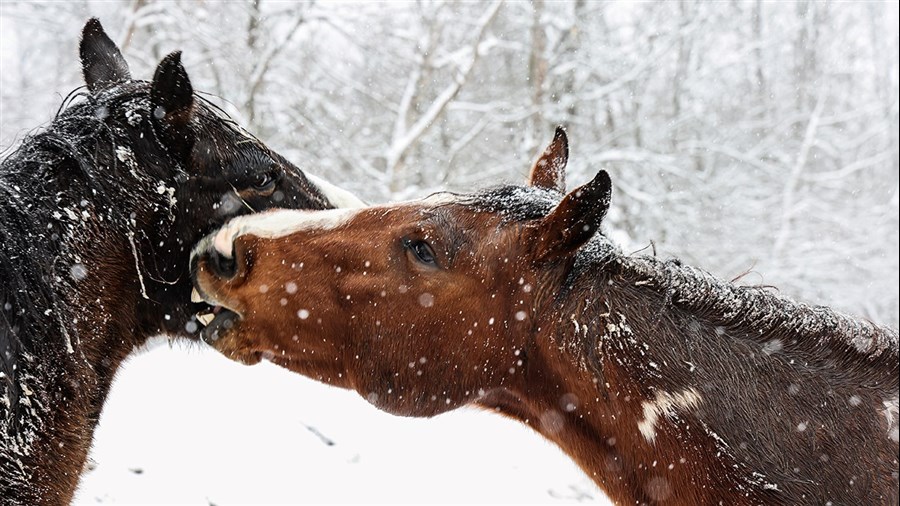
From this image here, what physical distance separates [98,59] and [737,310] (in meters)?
2.84

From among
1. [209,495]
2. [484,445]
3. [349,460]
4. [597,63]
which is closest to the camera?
[209,495]

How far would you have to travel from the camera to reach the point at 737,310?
8.21 feet

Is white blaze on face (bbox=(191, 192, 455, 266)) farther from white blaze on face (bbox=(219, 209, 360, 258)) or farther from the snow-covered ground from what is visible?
the snow-covered ground

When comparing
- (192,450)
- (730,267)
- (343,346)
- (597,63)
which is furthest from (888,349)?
(730,267)

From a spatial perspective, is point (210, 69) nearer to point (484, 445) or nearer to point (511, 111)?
point (511, 111)

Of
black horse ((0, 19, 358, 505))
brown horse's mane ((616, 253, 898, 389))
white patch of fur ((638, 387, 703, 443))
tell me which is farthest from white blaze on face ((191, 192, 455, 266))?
white patch of fur ((638, 387, 703, 443))

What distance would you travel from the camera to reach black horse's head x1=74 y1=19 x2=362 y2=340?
110 inches

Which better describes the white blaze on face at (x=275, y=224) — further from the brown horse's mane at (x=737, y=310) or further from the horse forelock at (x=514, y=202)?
the brown horse's mane at (x=737, y=310)

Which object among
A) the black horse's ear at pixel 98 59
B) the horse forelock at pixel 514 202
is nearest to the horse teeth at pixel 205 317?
the black horse's ear at pixel 98 59

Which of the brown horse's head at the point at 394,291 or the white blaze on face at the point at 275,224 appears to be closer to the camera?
the brown horse's head at the point at 394,291

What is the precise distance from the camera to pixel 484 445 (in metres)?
6.50

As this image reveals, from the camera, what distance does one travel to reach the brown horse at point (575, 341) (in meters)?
2.38

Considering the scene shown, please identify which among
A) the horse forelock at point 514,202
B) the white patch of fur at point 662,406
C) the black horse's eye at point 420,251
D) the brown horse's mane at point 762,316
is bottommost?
the white patch of fur at point 662,406

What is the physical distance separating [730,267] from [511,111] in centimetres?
609
